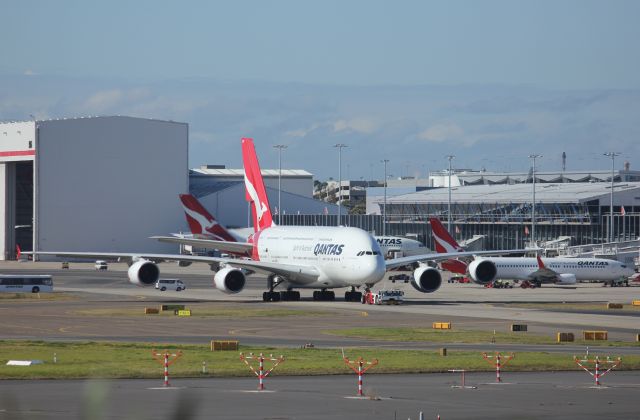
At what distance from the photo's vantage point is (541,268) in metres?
107

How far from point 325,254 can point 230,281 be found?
6.23m

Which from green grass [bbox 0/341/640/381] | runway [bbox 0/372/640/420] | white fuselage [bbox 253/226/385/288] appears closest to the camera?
runway [bbox 0/372/640/420]

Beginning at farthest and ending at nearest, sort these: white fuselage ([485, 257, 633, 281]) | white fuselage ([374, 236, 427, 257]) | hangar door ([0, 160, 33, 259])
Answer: hangar door ([0, 160, 33, 259]), white fuselage ([374, 236, 427, 257]), white fuselage ([485, 257, 633, 281])

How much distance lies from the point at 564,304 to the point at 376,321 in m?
22.9

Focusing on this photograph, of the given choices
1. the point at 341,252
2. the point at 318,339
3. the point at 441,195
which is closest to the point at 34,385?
the point at 318,339

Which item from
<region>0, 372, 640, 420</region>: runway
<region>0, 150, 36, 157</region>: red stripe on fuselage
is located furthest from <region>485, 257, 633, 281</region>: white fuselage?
<region>0, 372, 640, 420</region>: runway

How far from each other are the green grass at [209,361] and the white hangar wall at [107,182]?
110 meters

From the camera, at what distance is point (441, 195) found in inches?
7023

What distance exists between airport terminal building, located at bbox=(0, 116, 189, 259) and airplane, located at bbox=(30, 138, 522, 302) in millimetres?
77380

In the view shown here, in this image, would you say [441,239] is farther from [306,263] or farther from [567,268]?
[306,263]

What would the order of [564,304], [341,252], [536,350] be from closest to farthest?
[536,350], [341,252], [564,304]

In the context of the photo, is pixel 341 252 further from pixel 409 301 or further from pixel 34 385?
pixel 34 385

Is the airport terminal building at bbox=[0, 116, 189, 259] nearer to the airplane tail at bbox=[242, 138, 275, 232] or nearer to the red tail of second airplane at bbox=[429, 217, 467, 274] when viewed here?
the red tail of second airplane at bbox=[429, 217, 467, 274]

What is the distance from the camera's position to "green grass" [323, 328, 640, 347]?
162 feet
